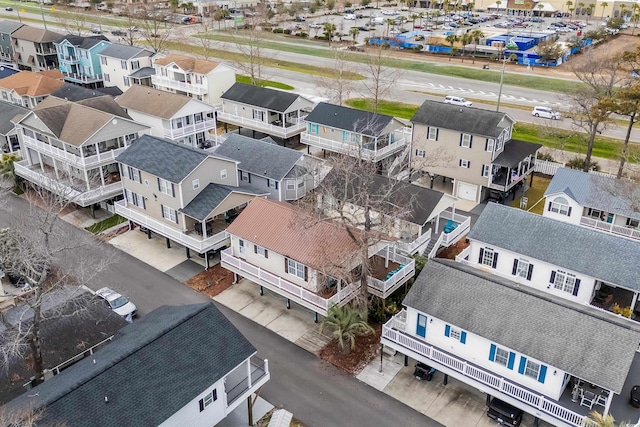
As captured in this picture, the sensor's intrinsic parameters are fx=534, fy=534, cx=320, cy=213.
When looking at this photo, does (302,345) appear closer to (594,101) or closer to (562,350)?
(562,350)

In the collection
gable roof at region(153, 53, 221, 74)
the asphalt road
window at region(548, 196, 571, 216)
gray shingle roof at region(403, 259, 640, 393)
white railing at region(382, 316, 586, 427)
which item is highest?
gable roof at region(153, 53, 221, 74)

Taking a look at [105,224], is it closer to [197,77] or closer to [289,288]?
[289,288]

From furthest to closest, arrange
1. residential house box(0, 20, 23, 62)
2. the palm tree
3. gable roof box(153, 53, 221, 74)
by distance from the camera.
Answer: residential house box(0, 20, 23, 62) → gable roof box(153, 53, 221, 74) → the palm tree

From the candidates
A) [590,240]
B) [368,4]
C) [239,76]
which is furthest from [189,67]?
[368,4]

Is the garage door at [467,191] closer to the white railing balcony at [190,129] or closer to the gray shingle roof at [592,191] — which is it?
the gray shingle roof at [592,191]

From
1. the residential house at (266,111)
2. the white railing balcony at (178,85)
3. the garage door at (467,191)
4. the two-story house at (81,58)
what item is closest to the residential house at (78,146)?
the residential house at (266,111)

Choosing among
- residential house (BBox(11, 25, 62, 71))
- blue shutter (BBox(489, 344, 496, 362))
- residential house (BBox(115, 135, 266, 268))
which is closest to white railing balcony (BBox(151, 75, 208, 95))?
residential house (BBox(11, 25, 62, 71))

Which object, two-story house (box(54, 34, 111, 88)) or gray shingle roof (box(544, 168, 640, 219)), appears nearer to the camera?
gray shingle roof (box(544, 168, 640, 219))

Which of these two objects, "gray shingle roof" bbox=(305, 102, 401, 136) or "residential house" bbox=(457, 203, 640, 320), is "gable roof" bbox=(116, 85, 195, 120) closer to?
"gray shingle roof" bbox=(305, 102, 401, 136)
